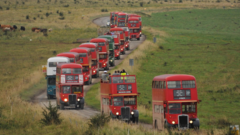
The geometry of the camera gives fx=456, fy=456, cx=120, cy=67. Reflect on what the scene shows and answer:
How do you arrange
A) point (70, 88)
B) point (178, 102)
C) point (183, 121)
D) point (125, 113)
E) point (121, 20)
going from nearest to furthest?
point (183, 121) < point (178, 102) < point (125, 113) < point (70, 88) < point (121, 20)

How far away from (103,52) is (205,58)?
1076 inches

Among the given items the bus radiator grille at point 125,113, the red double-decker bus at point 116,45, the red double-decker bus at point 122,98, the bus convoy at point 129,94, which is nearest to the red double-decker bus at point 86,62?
the bus convoy at point 129,94

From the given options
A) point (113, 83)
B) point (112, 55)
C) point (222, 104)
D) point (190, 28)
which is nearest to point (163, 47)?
point (112, 55)

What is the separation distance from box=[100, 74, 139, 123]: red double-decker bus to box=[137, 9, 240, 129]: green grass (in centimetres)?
631

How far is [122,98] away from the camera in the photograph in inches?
1576

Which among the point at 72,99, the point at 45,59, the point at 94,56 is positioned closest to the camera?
the point at 72,99

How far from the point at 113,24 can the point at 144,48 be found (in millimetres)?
25835

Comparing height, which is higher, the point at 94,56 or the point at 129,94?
the point at 129,94

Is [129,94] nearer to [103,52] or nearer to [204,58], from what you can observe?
[103,52]

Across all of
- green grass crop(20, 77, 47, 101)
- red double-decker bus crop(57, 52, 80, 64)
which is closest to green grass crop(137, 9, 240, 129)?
red double-decker bus crop(57, 52, 80, 64)

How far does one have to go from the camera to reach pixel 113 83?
40.5 m

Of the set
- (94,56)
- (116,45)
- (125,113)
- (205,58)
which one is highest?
(125,113)

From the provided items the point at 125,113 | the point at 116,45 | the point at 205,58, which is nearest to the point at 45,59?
the point at 116,45

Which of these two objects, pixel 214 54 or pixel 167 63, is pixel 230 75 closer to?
pixel 167 63
